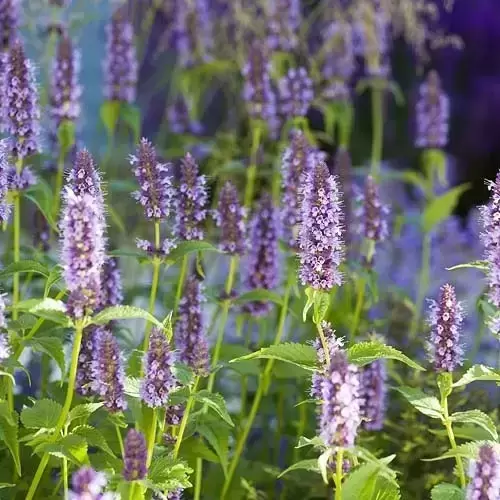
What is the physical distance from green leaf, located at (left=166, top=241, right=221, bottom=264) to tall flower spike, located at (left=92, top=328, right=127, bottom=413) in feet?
1.03

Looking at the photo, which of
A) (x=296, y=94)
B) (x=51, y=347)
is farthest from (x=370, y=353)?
(x=296, y=94)

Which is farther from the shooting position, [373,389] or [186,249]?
[373,389]

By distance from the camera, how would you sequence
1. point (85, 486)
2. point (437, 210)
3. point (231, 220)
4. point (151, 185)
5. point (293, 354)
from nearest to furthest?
point (85, 486), point (293, 354), point (151, 185), point (231, 220), point (437, 210)

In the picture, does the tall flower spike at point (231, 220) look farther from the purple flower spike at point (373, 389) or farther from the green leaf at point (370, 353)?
the green leaf at point (370, 353)

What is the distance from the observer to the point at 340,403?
5.80ft

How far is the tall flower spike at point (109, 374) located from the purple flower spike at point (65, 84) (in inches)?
47.3

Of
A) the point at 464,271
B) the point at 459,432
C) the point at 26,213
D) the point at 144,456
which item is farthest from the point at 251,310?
the point at 26,213

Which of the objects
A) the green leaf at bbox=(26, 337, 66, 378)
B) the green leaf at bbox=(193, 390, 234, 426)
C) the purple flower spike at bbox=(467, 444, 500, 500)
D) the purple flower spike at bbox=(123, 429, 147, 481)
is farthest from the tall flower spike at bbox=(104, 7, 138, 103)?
the purple flower spike at bbox=(467, 444, 500, 500)

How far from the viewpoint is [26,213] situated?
5.91 m

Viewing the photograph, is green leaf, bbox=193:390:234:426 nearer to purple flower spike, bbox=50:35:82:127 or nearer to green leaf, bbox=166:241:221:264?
green leaf, bbox=166:241:221:264

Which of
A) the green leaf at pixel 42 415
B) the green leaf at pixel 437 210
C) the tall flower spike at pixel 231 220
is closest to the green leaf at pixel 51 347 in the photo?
the green leaf at pixel 42 415

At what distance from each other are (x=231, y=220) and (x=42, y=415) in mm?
727

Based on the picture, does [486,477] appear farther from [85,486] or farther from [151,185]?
[151,185]

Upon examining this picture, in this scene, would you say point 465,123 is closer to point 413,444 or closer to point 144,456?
point 413,444
